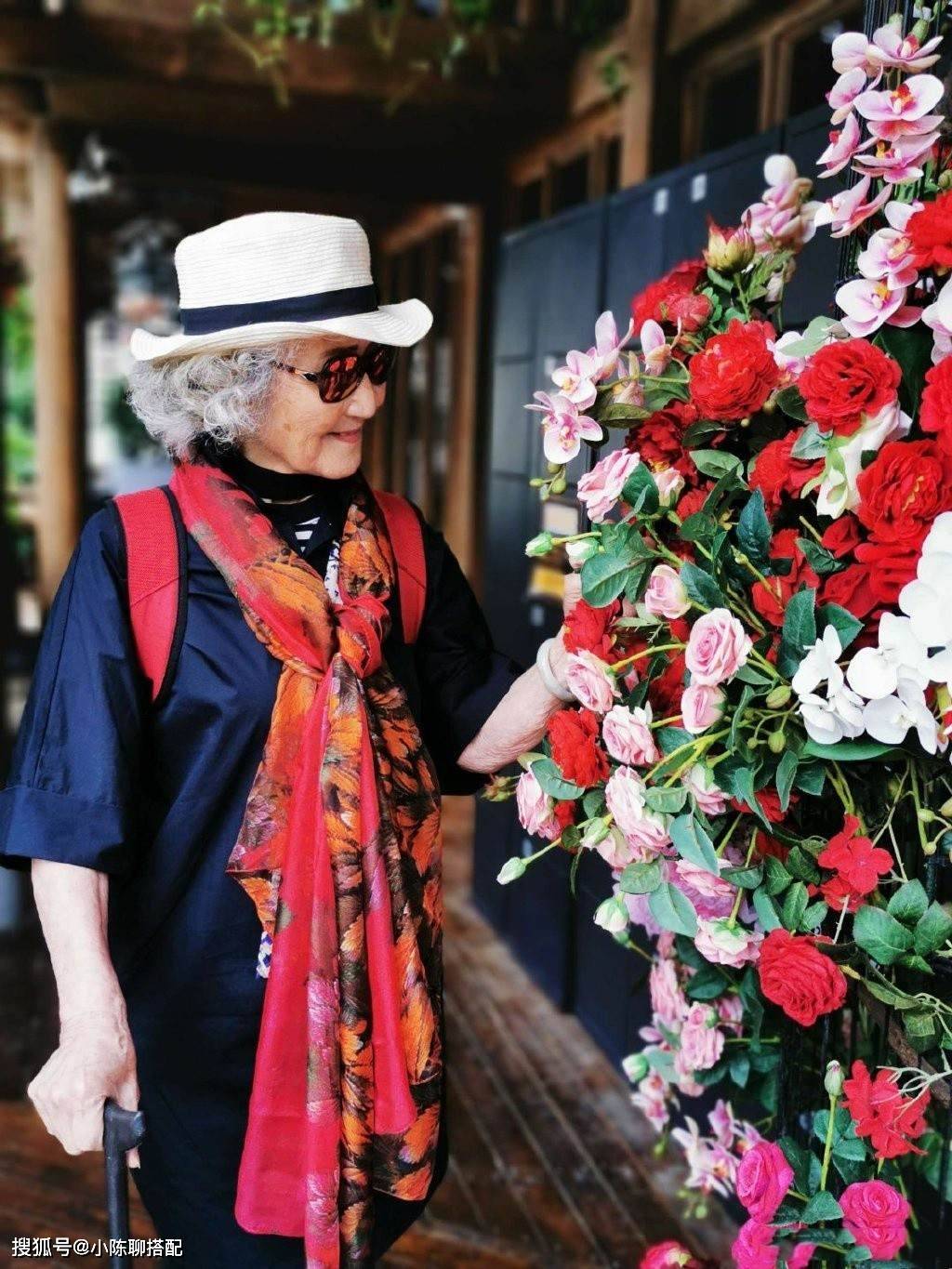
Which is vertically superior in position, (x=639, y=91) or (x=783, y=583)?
(x=639, y=91)

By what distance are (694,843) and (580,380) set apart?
482 mm

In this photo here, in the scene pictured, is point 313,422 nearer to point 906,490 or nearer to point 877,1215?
point 906,490

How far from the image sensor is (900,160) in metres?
1.06

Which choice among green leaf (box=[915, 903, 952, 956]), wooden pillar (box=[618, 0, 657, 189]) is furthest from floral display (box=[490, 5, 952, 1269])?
wooden pillar (box=[618, 0, 657, 189])

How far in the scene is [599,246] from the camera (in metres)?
2.89

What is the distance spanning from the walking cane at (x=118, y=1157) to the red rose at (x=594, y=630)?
643 millimetres

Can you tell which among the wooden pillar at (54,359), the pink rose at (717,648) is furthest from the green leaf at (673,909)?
→ the wooden pillar at (54,359)

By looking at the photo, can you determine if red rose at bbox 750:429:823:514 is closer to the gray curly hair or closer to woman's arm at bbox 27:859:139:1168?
the gray curly hair

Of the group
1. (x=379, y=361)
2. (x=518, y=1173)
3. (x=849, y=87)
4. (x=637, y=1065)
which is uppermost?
(x=849, y=87)

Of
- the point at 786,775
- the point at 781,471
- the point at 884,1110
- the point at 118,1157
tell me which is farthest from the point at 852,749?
the point at 118,1157

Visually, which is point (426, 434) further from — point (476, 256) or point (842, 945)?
point (842, 945)

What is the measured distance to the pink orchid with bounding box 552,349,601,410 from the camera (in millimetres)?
1225

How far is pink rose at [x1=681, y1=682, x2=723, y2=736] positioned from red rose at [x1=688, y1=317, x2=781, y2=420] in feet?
Answer: 0.87

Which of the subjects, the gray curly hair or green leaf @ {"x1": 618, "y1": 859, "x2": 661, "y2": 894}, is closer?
green leaf @ {"x1": 618, "y1": 859, "x2": 661, "y2": 894}
